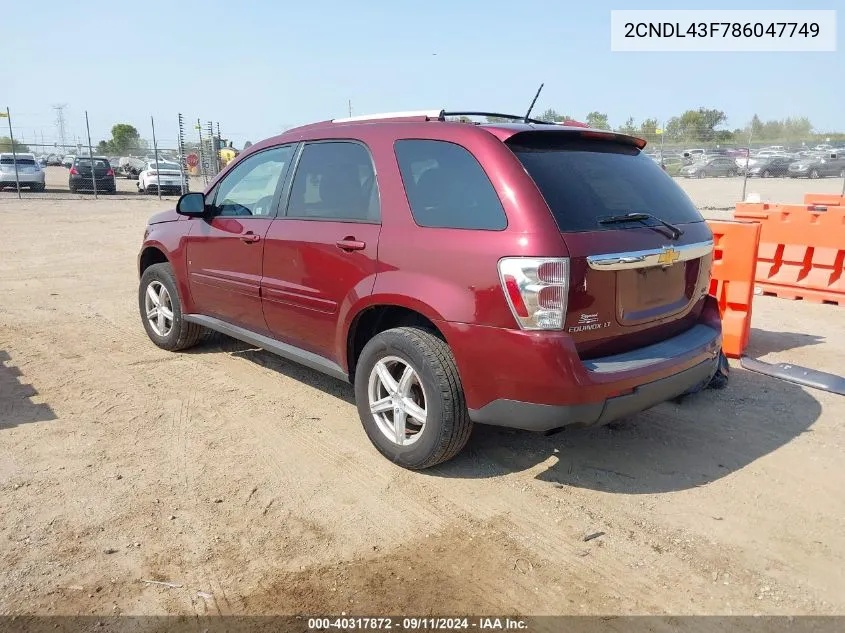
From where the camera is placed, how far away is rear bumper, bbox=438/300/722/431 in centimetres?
299

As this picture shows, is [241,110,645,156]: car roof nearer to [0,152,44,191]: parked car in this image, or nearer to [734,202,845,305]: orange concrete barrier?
[734,202,845,305]: orange concrete barrier

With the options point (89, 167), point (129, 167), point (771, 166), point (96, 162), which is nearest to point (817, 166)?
point (771, 166)

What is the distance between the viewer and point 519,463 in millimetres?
3760

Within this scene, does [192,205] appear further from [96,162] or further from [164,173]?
[164,173]

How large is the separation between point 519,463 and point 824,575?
5.00 ft

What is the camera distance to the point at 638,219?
3354mm

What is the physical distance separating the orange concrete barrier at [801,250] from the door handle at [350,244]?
6.00 m

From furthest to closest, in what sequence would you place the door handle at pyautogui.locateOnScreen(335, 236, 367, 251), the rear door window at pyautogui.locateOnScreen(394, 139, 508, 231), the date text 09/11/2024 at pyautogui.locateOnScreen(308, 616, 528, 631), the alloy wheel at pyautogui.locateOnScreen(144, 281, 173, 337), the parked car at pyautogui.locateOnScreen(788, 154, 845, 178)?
the parked car at pyautogui.locateOnScreen(788, 154, 845, 178) < the alloy wheel at pyautogui.locateOnScreen(144, 281, 173, 337) < the door handle at pyautogui.locateOnScreen(335, 236, 367, 251) < the rear door window at pyautogui.locateOnScreen(394, 139, 508, 231) < the date text 09/11/2024 at pyautogui.locateOnScreen(308, 616, 528, 631)

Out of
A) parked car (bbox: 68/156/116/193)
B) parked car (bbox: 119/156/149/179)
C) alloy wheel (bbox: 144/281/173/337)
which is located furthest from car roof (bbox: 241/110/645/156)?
parked car (bbox: 119/156/149/179)

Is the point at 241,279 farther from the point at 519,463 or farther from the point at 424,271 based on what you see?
the point at 519,463

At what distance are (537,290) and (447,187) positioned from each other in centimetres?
82

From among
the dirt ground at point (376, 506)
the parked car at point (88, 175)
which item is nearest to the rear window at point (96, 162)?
the parked car at point (88, 175)

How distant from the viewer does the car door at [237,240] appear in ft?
14.9

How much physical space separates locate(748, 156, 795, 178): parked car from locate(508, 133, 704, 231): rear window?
28.7 meters
